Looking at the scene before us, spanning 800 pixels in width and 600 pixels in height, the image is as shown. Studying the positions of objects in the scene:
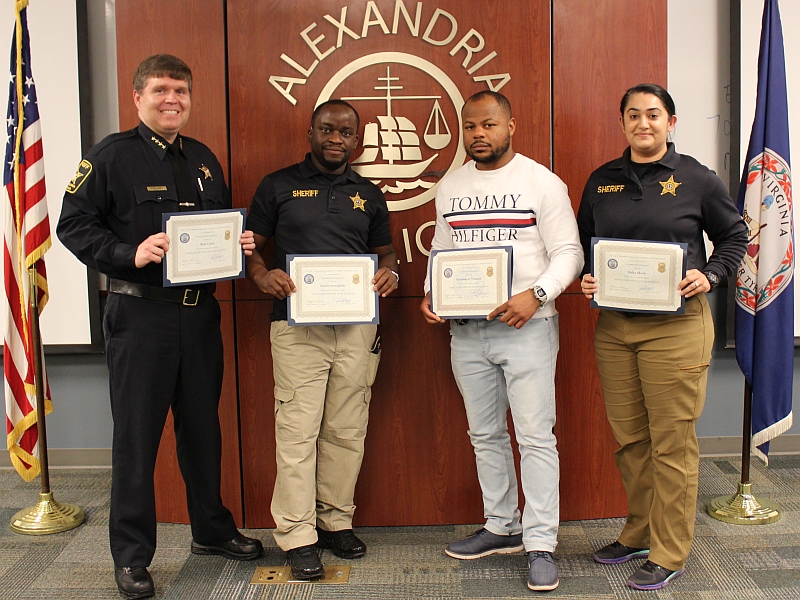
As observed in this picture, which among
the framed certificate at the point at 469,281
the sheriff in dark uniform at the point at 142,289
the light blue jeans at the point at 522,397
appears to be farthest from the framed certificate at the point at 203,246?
the light blue jeans at the point at 522,397

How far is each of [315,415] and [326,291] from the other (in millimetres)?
500

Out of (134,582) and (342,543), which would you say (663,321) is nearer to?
(342,543)

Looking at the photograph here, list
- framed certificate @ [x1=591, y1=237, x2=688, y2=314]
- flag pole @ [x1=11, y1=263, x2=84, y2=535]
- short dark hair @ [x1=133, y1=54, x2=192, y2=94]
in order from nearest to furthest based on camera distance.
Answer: framed certificate @ [x1=591, y1=237, x2=688, y2=314]
short dark hair @ [x1=133, y1=54, x2=192, y2=94]
flag pole @ [x1=11, y1=263, x2=84, y2=535]

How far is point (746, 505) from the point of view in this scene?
3.30 meters

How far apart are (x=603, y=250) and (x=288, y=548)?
164cm

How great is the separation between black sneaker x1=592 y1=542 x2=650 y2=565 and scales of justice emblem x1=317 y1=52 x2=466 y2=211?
5.58ft

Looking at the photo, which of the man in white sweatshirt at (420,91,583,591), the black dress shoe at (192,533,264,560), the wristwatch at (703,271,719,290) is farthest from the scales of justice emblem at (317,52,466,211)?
the black dress shoe at (192,533,264,560)

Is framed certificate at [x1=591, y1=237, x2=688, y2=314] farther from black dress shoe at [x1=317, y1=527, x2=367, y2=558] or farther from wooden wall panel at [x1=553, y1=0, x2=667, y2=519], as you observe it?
black dress shoe at [x1=317, y1=527, x2=367, y2=558]

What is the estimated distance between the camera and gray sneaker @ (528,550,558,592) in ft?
8.77

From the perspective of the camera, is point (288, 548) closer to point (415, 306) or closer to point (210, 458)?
point (210, 458)

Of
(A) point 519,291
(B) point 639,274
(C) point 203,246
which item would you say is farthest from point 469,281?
(C) point 203,246

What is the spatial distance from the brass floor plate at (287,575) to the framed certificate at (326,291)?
0.99 m

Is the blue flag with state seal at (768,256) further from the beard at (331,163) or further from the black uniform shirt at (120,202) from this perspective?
the black uniform shirt at (120,202)

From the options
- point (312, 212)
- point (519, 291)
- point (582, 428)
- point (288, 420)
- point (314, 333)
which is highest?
point (312, 212)
